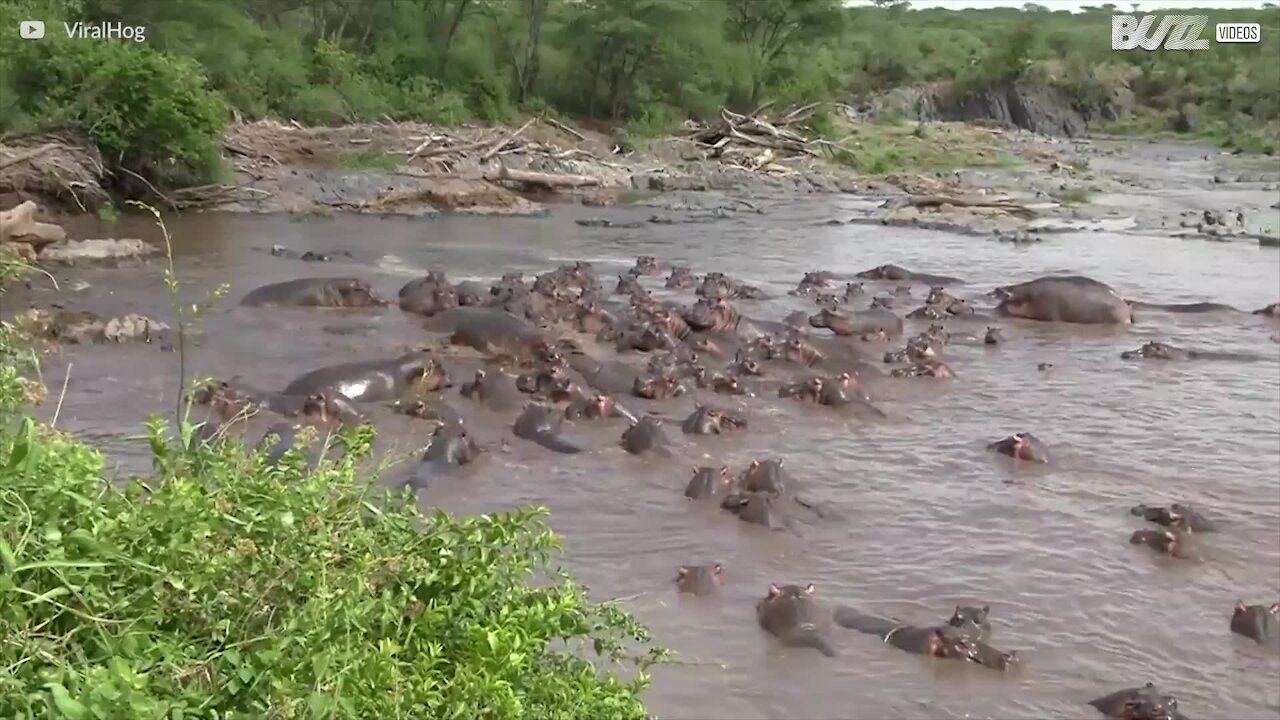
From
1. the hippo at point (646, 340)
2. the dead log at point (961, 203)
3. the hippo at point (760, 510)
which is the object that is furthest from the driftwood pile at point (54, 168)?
the dead log at point (961, 203)

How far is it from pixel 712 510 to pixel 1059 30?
74.2m

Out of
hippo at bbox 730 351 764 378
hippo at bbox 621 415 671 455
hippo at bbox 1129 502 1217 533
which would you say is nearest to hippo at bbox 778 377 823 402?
hippo at bbox 730 351 764 378

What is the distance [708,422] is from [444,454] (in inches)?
85.7

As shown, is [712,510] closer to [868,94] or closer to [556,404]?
[556,404]

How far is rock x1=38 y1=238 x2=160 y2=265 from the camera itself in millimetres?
15164

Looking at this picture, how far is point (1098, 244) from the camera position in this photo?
70.5ft

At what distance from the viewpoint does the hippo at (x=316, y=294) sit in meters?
13.4

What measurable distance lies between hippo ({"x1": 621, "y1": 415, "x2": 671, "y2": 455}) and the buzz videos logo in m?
16.4

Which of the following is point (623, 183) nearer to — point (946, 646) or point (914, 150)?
point (914, 150)

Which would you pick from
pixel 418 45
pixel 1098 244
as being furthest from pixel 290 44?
pixel 1098 244

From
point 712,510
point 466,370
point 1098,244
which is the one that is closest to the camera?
point 712,510

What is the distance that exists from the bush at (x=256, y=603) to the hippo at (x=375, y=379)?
5612 mm

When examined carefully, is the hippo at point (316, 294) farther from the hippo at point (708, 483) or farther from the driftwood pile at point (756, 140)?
the driftwood pile at point (756, 140)

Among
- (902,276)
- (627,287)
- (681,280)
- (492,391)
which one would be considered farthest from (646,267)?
(492,391)
